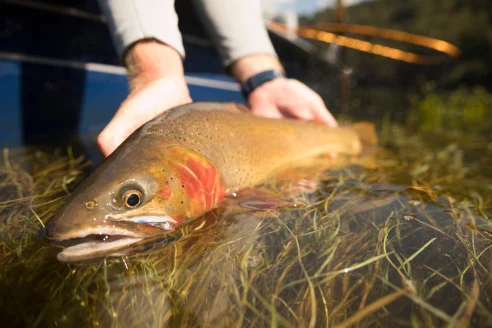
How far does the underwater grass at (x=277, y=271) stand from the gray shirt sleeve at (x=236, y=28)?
1.79m

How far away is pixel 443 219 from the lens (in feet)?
5.06

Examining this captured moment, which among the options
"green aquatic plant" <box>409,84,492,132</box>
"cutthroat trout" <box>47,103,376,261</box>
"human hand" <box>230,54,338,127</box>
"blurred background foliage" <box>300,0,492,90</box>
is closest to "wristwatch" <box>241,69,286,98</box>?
"human hand" <box>230,54,338,127</box>

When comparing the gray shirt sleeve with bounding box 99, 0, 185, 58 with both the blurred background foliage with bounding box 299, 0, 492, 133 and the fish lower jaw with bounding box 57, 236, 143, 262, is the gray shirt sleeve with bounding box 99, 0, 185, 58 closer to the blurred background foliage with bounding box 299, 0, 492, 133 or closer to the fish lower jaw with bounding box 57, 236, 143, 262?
the fish lower jaw with bounding box 57, 236, 143, 262

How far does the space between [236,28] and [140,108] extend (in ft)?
5.06

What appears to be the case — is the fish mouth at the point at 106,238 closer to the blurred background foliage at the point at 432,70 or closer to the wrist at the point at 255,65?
the wrist at the point at 255,65

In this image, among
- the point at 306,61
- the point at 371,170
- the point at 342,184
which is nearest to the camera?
the point at 342,184

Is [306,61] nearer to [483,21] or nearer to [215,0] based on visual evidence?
[215,0]

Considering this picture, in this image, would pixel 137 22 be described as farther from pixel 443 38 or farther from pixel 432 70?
pixel 443 38

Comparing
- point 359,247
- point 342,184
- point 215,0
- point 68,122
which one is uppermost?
point 215,0

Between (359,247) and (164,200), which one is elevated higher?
(164,200)

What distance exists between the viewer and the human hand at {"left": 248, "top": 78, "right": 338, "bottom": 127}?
2.86 m

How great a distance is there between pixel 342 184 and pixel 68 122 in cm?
322

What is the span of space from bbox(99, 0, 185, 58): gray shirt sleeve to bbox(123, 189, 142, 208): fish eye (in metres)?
1.26

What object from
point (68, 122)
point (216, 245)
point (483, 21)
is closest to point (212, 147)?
point (216, 245)
